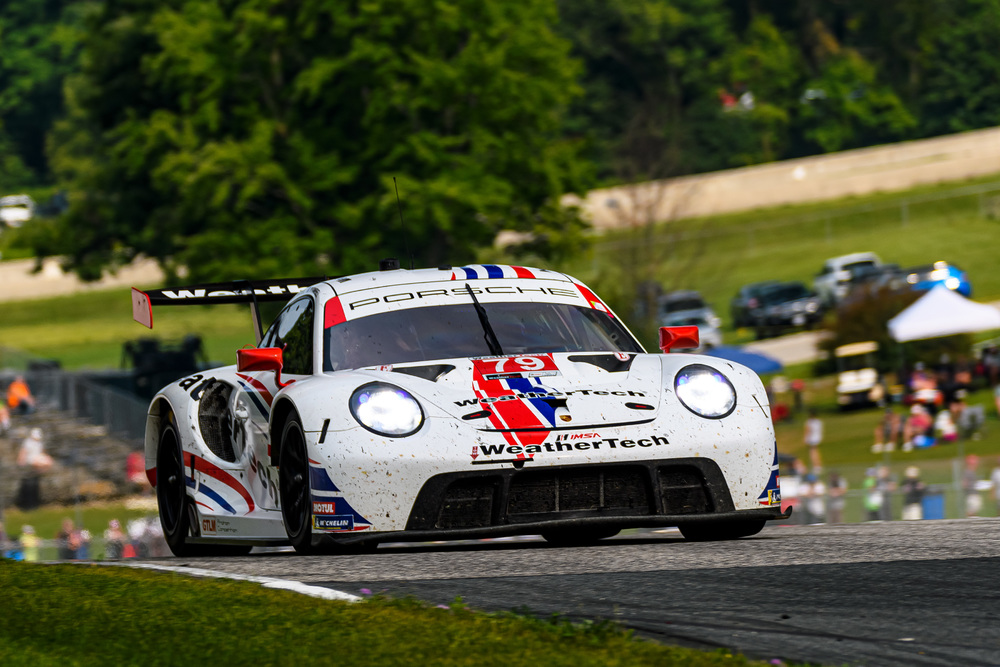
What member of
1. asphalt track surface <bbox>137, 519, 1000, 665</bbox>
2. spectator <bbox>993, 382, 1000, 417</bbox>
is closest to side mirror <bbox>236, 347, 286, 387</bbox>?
asphalt track surface <bbox>137, 519, 1000, 665</bbox>

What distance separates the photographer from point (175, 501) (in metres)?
9.75

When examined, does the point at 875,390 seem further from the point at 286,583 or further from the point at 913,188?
the point at 913,188

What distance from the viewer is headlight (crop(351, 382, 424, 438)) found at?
24.0 feet

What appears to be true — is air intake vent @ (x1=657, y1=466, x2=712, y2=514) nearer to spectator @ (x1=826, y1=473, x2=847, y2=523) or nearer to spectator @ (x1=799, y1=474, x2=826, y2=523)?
spectator @ (x1=826, y1=473, x2=847, y2=523)

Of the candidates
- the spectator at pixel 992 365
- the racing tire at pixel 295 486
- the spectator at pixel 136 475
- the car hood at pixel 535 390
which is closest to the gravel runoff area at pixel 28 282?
the spectator at pixel 136 475

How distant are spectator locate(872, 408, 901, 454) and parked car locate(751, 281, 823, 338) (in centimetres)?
1756

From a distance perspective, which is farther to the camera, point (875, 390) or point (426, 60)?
point (426, 60)

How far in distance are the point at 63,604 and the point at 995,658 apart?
10.4 feet

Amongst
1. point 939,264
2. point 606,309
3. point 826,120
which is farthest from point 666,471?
point 826,120

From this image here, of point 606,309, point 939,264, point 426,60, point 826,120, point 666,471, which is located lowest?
point 666,471

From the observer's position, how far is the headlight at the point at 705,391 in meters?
7.71

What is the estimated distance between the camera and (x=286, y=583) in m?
6.06

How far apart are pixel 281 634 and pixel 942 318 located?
24.6 meters

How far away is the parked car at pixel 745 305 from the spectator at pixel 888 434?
59.2 feet
